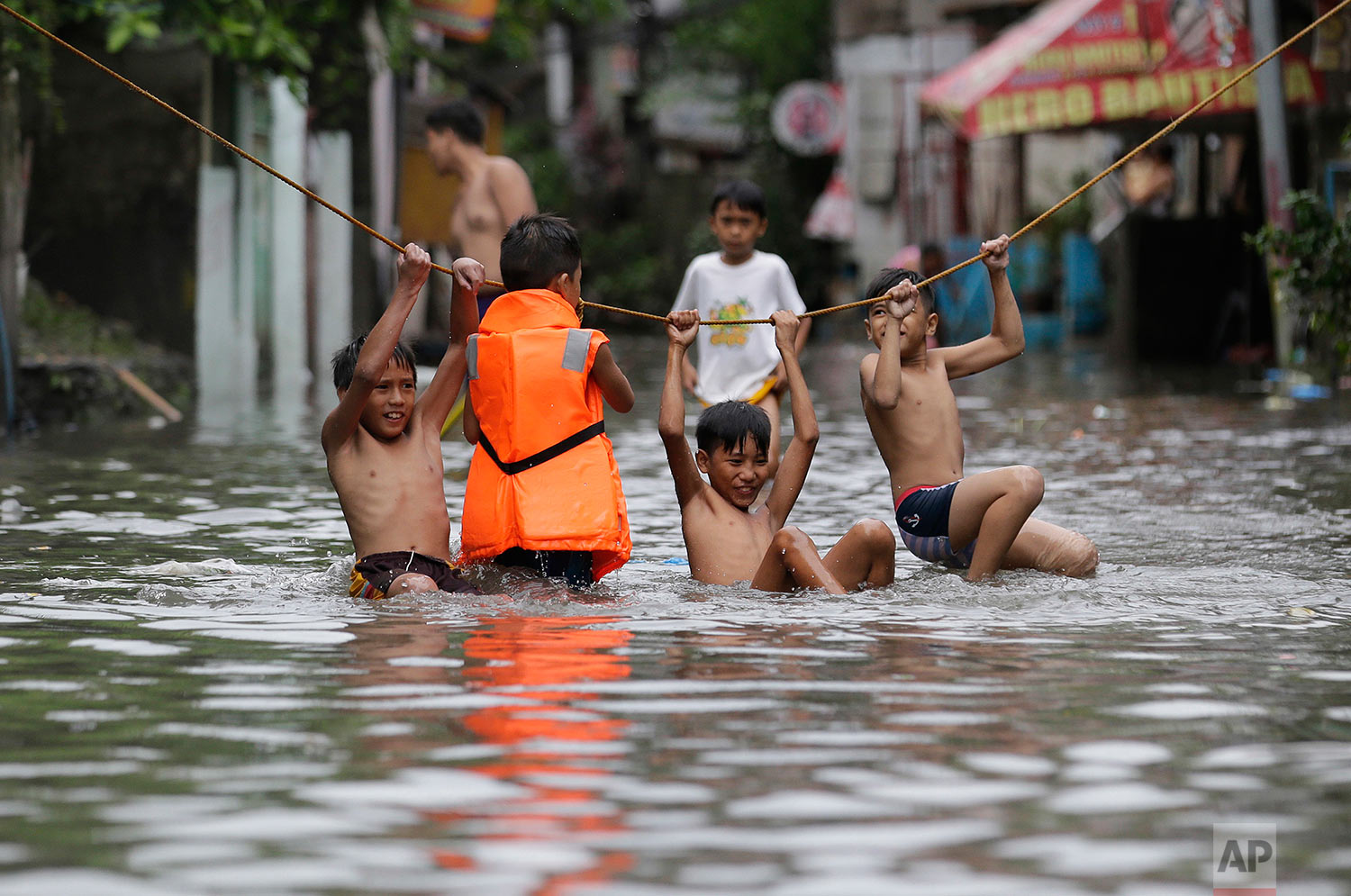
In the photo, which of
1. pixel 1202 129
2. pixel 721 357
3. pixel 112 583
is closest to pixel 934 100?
pixel 1202 129

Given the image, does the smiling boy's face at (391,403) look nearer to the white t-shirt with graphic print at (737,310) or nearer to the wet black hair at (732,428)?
the wet black hair at (732,428)

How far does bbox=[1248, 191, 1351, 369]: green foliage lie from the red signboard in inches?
374

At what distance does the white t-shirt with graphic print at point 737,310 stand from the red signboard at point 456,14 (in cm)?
1096

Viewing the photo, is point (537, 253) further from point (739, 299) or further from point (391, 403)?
point (739, 299)

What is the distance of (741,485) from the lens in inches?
244

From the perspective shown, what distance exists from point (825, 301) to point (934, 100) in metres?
13.6

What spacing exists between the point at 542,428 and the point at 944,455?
1.53 meters

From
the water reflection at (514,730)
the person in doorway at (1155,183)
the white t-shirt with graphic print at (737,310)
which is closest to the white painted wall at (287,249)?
the person in doorway at (1155,183)

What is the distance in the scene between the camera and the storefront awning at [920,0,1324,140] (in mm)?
16641

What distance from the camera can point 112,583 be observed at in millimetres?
6051

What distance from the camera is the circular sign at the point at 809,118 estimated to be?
103 ft

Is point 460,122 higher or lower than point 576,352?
higher

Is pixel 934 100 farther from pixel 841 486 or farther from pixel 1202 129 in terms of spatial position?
pixel 841 486

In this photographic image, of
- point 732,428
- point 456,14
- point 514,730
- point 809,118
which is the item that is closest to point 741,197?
point 732,428
